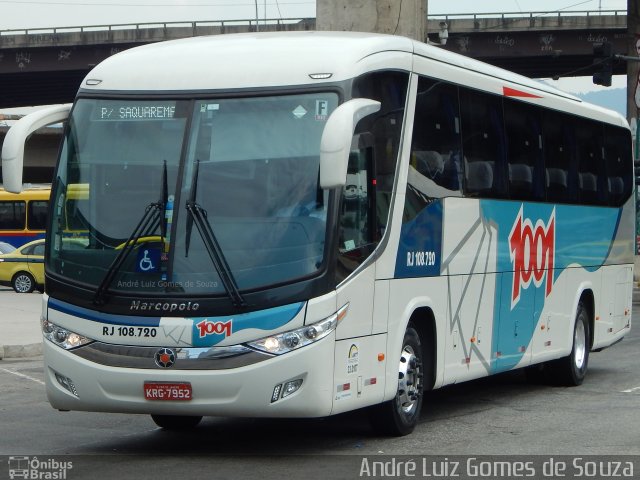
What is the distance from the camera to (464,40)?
241 feet

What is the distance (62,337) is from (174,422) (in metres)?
1.94

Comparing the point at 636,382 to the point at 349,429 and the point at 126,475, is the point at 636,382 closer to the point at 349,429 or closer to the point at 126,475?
the point at 349,429

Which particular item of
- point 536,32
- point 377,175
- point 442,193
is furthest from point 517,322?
point 536,32

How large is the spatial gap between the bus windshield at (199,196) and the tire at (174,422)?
201 cm

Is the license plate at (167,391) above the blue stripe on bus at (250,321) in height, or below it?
below

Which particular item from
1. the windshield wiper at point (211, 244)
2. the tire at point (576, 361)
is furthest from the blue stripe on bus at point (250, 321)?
the tire at point (576, 361)

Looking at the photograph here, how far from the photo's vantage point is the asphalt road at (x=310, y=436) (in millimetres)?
9375

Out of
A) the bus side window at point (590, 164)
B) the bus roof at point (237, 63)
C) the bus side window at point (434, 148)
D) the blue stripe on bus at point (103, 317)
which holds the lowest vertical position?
the blue stripe on bus at point (103, 317)

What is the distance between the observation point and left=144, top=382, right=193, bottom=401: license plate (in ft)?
30.2

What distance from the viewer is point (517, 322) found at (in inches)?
532

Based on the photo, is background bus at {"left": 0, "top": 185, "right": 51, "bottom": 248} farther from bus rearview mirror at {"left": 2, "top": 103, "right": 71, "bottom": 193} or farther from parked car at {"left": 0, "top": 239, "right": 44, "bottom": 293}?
bus rearview mirror at {"left": 2, "top": 103, "right": 71, "bottom": 193}

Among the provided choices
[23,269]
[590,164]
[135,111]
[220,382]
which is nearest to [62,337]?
[220,382]

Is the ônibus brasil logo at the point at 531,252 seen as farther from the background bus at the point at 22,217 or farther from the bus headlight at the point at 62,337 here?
the background bus at the point at 22,217

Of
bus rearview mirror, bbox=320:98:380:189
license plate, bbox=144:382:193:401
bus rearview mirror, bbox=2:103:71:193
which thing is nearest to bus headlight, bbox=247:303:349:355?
license plate, bbox=144:382:193:401
